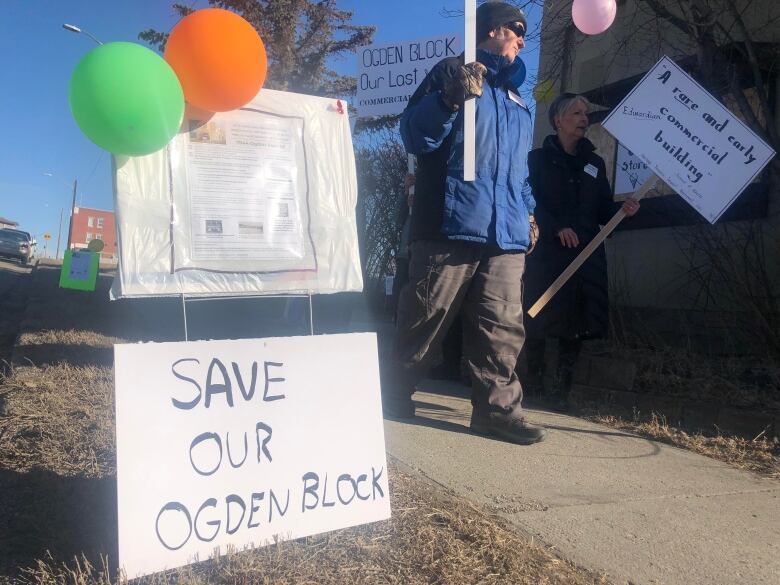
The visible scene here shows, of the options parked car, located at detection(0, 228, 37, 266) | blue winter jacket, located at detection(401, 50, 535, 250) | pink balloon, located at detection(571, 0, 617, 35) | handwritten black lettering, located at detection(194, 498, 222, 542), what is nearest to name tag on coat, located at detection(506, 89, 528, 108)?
blue winter jacket, located at detection(401, 50, 535, 250)

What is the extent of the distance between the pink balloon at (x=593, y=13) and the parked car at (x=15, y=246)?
3520 centimetres

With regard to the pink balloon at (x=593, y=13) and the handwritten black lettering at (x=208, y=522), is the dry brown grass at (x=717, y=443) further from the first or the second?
the handwritten black lettering at (x=208, y=522)

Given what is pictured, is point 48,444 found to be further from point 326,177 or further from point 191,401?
point 326,177

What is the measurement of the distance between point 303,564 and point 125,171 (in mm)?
1354

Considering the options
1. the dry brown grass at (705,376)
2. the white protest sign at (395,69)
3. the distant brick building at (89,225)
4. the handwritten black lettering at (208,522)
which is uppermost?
the distant brick building at (89,225)

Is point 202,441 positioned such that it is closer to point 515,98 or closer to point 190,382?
point 190,382

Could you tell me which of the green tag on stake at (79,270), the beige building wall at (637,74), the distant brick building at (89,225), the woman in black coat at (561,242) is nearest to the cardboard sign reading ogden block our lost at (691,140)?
the woman in black coat at (561,242)

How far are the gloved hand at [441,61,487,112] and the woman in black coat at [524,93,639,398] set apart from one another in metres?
1.60

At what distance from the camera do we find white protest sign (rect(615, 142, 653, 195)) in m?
6.46

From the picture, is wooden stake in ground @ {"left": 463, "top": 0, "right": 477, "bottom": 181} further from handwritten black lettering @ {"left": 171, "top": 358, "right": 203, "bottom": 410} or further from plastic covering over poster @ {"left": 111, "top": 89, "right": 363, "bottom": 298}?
handwritten black lettering @ {"left": 171, "top": 358, "right": 203, "bottom": 410}

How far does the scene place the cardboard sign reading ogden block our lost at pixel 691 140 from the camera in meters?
3.57

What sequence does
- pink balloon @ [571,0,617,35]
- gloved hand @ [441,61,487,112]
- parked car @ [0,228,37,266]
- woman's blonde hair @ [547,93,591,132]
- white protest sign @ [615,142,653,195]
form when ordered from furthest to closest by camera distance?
parked car @ [0,228,37,266] < white protest sign @ [615,142,653,195] < woman's blonde hair @ [547,93,591,132] < pink balloon @ [571,0,617,35] < gloved hand @ [441,61,487,112]

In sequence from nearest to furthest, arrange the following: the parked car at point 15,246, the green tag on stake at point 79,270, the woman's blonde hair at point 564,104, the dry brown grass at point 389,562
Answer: the dry brown grass at point 389,562 → the woman's blonde hair at point 564,104 → the green tag on stake at point 79,270 → the parked car at point 15,246

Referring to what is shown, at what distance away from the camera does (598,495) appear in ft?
8.60
